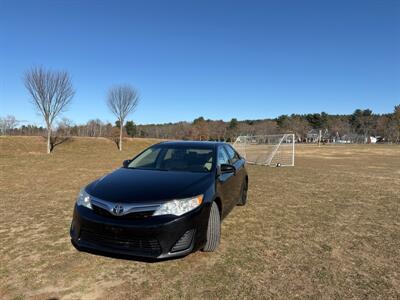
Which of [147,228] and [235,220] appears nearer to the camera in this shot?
[147,228]

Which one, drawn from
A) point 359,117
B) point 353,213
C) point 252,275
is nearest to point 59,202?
point 252,275

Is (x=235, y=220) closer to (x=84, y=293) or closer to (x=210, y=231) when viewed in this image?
(x=210, y=231)

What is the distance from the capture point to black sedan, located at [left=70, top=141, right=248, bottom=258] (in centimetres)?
307

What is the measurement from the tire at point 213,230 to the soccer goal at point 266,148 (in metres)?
14.2

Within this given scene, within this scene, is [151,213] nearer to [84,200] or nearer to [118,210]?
[118,210]

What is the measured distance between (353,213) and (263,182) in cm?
437

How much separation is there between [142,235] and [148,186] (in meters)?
0.71

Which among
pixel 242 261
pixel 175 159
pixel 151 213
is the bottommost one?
pixel 242 261

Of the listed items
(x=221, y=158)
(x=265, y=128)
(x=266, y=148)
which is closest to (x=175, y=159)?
→ (x=221, y=158)

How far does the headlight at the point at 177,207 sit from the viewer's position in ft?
10.3

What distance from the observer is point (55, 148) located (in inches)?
1158

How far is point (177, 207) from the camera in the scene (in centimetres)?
322

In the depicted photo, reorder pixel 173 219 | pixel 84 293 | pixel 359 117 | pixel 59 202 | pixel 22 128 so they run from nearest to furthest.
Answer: pixel 84 293, pixel 173 219, pixel 59 202, pixel 22 128, pixel 359 117

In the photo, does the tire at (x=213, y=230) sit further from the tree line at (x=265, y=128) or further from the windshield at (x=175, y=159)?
the tree line at (x=265, y=128)
